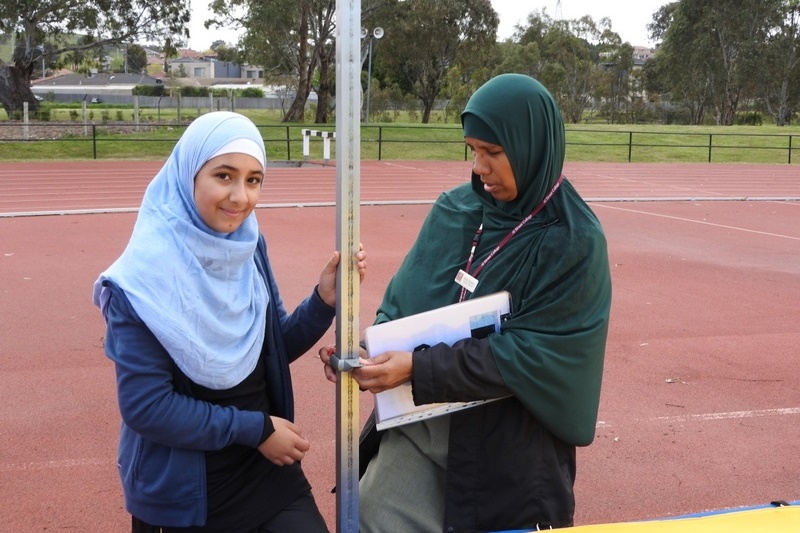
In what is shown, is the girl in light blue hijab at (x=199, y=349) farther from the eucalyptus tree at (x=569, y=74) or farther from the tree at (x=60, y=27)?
the eucalyptus tree at (x=569, y=74)

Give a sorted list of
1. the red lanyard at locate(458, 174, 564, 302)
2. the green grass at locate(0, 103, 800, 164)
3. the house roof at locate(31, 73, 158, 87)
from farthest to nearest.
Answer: the house roof at locate(31, 73, 158, 87) → the green grass at locate(0, 103, 800, 164) → the red lanyard at locate(458, 174, 564, 302)

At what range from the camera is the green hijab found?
2.08 m

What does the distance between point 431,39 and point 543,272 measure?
42.0 meters

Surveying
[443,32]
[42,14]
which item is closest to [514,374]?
[42,14]

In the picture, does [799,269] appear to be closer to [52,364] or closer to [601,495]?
[601,495]

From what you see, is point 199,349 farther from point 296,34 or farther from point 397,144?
point 296,34

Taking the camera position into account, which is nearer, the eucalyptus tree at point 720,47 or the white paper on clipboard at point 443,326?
the white paper on clipboard at point 443,326

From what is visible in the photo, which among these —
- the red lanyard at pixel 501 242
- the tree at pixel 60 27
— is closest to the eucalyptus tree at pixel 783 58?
the tree at pixel 60 27

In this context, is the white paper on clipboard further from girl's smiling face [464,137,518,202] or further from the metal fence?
the metal fence

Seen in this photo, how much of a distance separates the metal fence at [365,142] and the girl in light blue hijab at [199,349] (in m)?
20.2

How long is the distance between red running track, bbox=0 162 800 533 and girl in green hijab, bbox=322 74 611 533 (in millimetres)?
1677

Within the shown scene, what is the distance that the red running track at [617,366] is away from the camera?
4.01 meters

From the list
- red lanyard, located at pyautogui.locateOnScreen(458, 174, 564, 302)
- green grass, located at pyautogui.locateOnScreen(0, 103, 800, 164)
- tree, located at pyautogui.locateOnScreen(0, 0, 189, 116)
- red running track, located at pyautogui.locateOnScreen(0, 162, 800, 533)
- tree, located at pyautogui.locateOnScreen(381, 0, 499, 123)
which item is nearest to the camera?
red lanyard, located at pyautogui.locateOnScreen(458, 174, 564, 302)

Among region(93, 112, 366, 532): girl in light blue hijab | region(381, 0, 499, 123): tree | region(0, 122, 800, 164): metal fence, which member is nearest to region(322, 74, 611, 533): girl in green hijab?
region(93, 112, 366, 532): girl in light blue hijab
